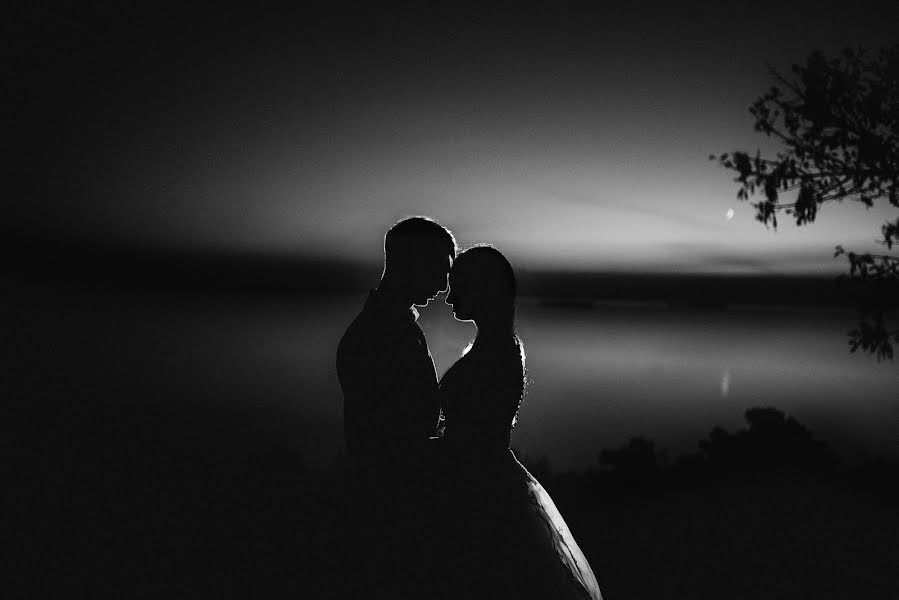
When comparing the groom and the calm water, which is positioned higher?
the groom

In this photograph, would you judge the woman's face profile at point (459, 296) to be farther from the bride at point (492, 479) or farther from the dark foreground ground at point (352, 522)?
the dark foreground ground at point (352, 522)

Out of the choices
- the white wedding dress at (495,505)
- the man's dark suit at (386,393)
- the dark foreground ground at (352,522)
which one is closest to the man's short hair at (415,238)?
the man's dark suit at (386,393)

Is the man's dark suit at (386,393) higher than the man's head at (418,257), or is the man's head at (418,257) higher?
the man's head at (418,257)

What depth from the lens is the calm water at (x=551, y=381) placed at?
119 ft

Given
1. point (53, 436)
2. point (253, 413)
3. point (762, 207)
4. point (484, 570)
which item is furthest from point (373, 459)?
point (53, 436)

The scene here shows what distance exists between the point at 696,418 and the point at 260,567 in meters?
34.9

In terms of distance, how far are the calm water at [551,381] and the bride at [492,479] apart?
3.87 feet

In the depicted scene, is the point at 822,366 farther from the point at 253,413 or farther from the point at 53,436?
the point at 53,436

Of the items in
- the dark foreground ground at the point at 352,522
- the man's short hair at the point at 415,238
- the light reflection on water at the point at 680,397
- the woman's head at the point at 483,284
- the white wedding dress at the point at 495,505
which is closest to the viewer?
the white wedding dress at the point at 495,505

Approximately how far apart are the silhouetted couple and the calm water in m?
1.21

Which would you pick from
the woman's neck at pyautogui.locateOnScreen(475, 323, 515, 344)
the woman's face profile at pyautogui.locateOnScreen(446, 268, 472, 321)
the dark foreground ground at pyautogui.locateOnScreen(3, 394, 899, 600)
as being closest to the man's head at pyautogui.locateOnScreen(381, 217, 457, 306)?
the woman's face profile at pyautogui.locateOnScreen(446, 268, 472, 321)

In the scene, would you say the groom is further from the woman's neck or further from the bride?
the woman's neck

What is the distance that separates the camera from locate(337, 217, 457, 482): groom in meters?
2.76

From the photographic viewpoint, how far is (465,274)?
3.08m
